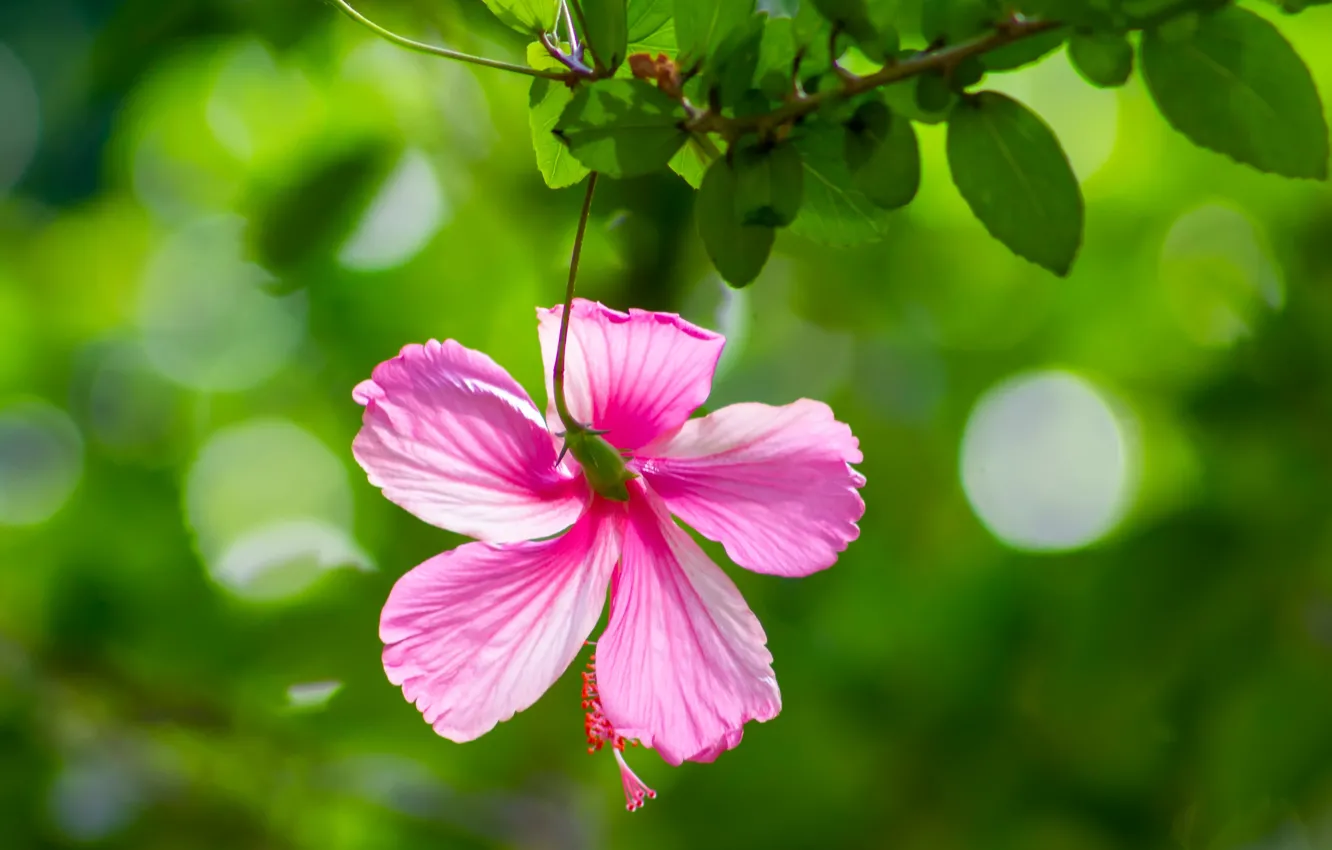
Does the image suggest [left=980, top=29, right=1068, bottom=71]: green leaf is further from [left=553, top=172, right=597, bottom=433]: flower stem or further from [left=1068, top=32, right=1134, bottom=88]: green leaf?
[left=553, top=172, right=597, bottom=433]: flower stem

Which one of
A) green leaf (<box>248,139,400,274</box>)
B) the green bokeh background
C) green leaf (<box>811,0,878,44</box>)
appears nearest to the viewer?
green leaf (<box>811,0,878,44</box>)

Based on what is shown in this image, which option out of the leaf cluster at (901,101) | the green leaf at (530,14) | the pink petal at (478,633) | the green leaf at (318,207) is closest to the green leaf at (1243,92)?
the leaf cluster at (901,101)

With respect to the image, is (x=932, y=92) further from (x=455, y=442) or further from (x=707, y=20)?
(x=455, y=442)

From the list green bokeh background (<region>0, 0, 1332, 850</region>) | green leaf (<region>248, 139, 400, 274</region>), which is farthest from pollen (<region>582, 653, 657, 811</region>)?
green bokeh background (<region>0, 0, 1332, 850</region>)

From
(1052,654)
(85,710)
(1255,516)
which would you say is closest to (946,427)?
(1052,654)

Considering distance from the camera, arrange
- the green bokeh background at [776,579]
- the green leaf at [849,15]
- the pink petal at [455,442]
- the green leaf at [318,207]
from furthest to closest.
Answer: the green bokeh background at [776,579] < the green leaf at [318,207] < the pink petal at [455,442] < the green leaf at [849,15]

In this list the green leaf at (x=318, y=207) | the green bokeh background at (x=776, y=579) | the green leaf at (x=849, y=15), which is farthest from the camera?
the green bokeh background at (x=776, y=579)

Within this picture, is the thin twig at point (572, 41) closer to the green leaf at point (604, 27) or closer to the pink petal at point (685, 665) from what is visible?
the green leaf at point (604, 27)
